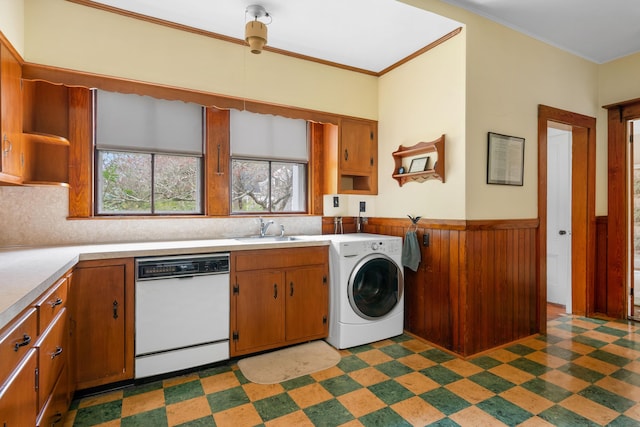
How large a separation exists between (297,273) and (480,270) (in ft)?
4.97

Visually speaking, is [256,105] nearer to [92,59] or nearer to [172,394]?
[92,59]

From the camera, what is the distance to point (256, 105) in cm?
318

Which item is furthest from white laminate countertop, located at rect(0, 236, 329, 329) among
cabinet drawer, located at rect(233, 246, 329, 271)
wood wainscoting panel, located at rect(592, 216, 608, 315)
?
wood wainscoting panel, located at rect(592, 216, 608, 315)

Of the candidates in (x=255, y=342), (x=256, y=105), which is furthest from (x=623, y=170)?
(x=255, y=342)

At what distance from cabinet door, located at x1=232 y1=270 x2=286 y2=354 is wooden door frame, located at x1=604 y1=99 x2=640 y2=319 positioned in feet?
11.6

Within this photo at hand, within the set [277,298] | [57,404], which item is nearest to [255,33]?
[277,298]

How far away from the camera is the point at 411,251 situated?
3133 millimetres

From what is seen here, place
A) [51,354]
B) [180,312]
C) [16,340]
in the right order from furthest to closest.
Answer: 1. [180,312]
2. [51,354]
3. [16,340]

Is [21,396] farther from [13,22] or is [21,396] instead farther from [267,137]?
[267,137]

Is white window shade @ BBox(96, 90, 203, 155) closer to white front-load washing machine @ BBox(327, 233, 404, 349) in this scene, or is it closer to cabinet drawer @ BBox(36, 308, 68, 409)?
cabinet drawer @ BBox(36, 308, 68, 409)

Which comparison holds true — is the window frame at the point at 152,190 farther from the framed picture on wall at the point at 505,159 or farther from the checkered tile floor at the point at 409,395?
the framed picture on wall at the point at 505,159

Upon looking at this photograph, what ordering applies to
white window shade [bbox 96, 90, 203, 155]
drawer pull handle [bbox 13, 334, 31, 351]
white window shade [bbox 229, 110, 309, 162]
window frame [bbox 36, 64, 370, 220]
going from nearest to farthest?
1. drawer pull handle [bbox 13, 334, 31, 351]
2. window frame [bbox 36, 64, 370, 220]
3. white window shade [bbox 96, 90, 203, 155]
4. white window shade [bbox 229, 110, 309, 162]

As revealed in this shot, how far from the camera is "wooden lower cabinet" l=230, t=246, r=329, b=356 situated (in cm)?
266

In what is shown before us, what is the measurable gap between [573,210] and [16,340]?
4701mm
